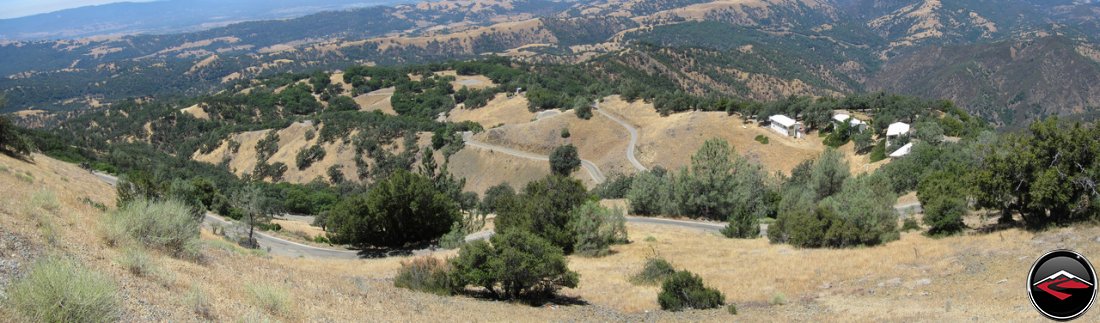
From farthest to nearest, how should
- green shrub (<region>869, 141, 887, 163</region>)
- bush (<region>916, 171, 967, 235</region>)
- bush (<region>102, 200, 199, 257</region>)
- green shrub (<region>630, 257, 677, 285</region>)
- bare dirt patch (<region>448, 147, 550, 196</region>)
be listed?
1. bare dirt patch (<region>448, 147, 550, 196</region>)
2. green shrub (<region>869, 141, 887, 163</region>)
3. bush (<region>916, 171, 967, 235</region>)
4. green shrub (<region>630, 257, 677, 285</region>)
5. bush (<region>102, 200, 199, 257</region>)

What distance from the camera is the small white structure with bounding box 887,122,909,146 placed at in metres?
65.3

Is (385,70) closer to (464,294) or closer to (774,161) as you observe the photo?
(774,161)

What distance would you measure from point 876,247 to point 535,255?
51.3 feet

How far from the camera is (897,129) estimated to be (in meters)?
67.0

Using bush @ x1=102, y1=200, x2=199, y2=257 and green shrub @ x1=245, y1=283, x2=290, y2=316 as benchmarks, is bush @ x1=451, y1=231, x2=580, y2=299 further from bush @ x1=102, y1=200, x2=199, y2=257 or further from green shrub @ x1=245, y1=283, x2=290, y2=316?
green shrub @ x1=245, y1=283, x2=290, y2=316

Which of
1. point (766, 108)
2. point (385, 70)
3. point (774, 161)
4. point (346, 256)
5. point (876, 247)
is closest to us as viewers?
point (876, 247)

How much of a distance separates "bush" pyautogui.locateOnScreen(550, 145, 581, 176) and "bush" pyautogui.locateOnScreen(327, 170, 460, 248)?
3725cm

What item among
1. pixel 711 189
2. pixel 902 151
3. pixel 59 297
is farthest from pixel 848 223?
pixel 902 151

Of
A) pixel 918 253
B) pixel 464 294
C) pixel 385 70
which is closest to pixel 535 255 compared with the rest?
pixel 464 294

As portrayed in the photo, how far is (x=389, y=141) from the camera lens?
309ft

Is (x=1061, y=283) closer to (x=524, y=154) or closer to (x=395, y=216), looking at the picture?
(x=395, y=216)

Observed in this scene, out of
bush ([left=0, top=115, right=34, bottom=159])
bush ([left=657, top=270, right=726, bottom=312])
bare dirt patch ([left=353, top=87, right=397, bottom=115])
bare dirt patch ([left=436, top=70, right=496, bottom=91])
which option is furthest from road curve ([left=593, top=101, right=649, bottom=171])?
bare dirt patch ([left=353, top=87, right=397, bottom=115])

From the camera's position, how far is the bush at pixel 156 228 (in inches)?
547

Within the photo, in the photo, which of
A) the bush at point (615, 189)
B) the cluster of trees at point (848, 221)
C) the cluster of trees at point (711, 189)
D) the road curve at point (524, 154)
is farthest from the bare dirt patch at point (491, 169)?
the cluster of trees at point (848, 221)
